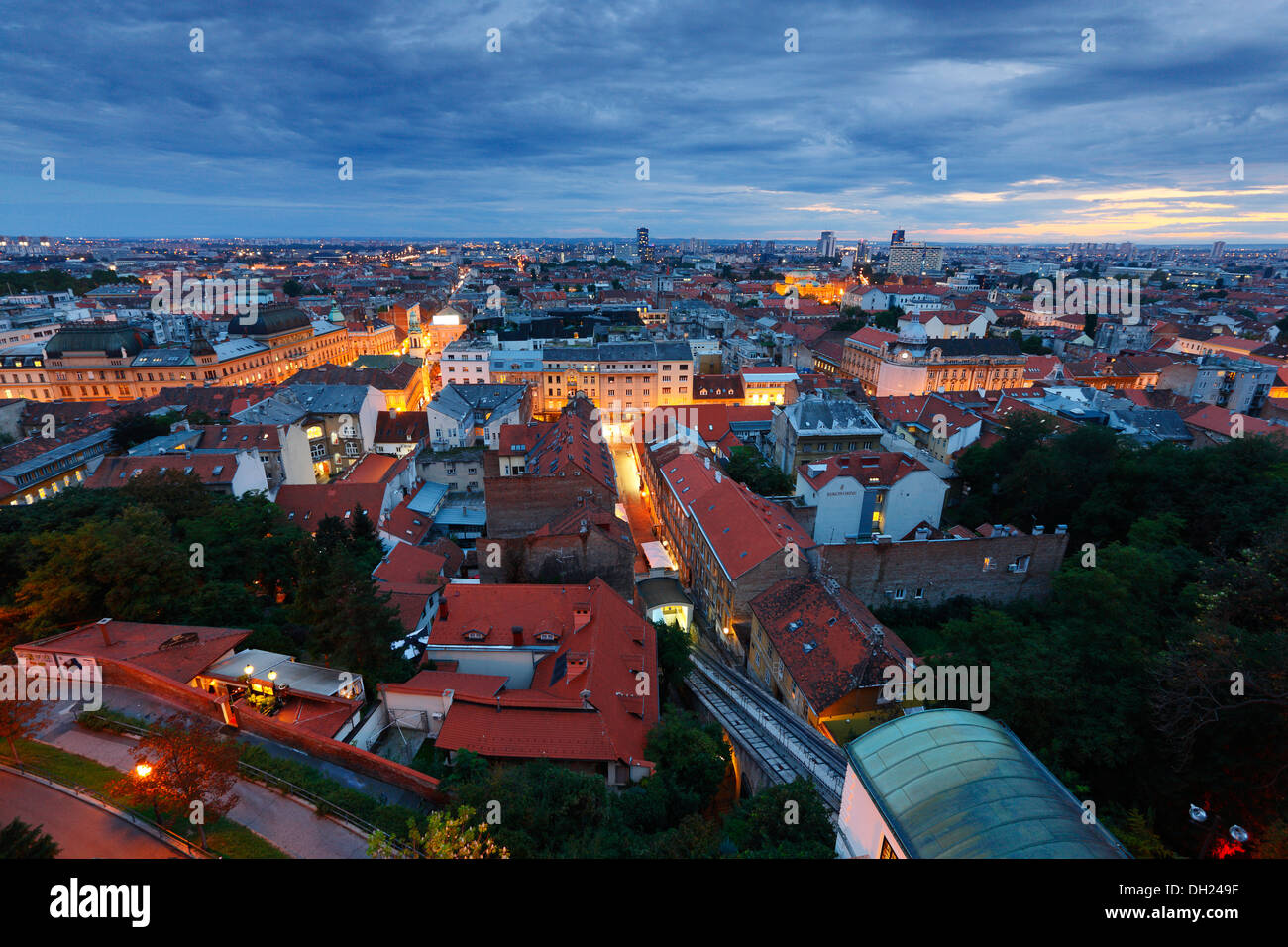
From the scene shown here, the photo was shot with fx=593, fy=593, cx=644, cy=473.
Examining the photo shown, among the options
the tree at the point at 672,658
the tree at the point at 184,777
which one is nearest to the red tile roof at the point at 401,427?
the tree at the point at 672,658

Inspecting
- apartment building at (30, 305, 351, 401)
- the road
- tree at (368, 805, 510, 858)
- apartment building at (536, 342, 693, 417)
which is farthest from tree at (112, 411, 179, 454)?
tree at (368, 805, 510, 858)

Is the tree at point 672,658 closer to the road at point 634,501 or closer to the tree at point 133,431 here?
the road at point 634,501

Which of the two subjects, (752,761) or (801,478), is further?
(801,478)

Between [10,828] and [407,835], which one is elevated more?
[10,828]

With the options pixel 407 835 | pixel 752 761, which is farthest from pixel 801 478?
pixel 407 835

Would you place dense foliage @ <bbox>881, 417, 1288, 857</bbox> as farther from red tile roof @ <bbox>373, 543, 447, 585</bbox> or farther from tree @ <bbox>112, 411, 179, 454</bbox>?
tree @ <bbox>112, 411, 179, 454</bbox>

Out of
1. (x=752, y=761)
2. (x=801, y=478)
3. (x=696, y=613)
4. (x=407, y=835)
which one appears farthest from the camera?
(x=801, y=478)
